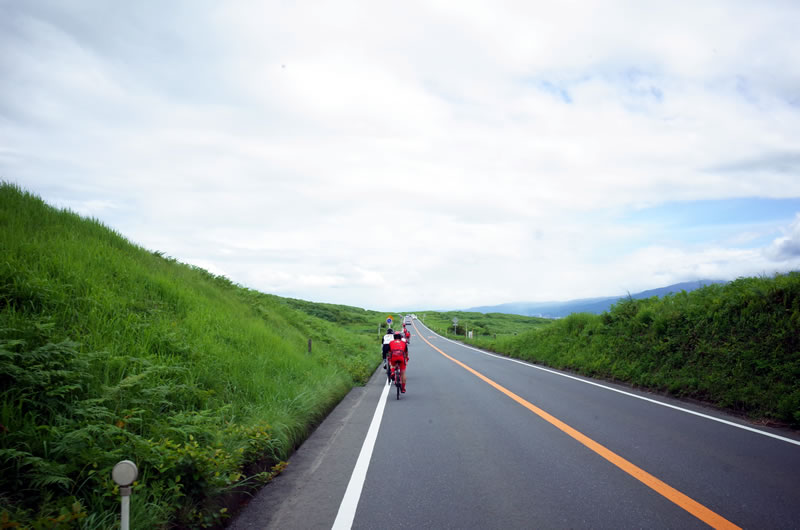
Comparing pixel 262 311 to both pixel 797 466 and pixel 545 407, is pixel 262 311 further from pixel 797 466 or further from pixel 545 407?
pixel 797 466

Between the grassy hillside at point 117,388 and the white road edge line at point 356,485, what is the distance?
37.4 inches

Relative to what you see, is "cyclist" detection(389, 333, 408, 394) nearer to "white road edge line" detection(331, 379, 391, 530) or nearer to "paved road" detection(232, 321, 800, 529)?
"paved road" detection(232, 321, 800, 529)

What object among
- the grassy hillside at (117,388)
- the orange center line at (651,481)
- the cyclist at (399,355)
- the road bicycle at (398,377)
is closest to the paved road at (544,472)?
the orange center line at (651,481)

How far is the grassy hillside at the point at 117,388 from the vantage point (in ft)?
11.1

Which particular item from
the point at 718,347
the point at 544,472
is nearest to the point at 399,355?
the point at 544,472

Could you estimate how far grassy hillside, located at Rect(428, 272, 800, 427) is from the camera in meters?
7.50

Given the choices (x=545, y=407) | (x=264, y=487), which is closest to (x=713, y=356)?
(x=545, y=407)

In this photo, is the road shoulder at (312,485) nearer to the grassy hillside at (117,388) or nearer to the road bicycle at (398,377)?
the grassy hillside at (117,388)

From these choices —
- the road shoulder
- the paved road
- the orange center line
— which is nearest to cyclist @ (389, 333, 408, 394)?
the paved road

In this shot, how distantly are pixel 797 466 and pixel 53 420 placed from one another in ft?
24.6

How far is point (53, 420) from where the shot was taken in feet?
12.8

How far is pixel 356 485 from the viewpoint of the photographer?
14.6 ft

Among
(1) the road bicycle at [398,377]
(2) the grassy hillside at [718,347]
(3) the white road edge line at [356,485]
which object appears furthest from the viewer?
(1) the road bicycle at [398,377]

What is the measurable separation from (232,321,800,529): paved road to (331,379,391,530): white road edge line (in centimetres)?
6
